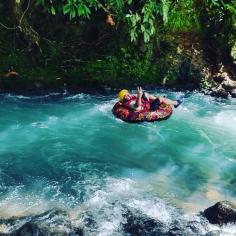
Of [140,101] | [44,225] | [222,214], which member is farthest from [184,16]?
[44,225]

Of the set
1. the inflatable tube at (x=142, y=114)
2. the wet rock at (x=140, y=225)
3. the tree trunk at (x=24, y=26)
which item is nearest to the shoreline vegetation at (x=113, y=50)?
the tree trunk at (x=24, y=26)

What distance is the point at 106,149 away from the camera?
36.1ft

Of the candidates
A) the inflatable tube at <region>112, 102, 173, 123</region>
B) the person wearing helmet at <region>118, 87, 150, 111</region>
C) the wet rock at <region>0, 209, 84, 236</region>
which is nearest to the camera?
the wet rock at <region>0, 209, 84, 236</region>

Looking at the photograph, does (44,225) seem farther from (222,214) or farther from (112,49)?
(112,49)

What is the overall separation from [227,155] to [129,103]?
293cm

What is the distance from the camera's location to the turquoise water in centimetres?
856

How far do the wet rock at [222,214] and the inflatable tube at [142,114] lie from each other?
4135 mm

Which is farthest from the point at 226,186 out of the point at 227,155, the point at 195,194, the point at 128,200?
the point at 128,200

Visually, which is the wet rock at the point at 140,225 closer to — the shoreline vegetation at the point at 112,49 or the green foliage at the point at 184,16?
the shoreline vegetation at the point at 112,49

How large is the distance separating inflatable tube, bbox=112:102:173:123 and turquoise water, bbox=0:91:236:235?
39cm

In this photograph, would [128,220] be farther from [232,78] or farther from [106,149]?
[232,78]

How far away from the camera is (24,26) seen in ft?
41.2

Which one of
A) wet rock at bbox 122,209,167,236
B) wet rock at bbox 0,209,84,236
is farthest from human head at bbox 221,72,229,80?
wet rock at bbox 0,209,84,236

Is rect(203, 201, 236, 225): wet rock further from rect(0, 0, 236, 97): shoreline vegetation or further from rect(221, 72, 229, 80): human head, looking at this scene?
rect(221, 72, 229, 80): human head
